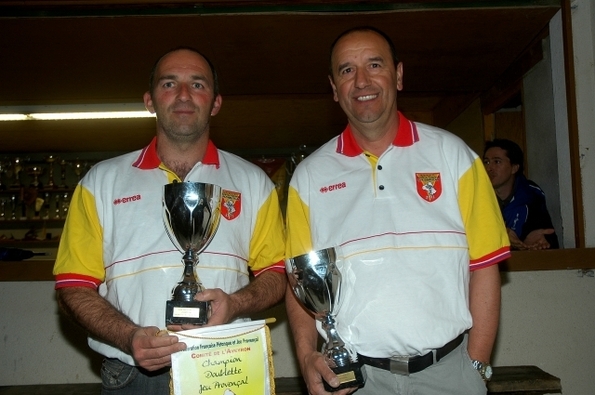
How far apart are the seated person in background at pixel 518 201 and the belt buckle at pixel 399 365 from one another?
5.95 feet

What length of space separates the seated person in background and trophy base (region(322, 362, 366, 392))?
6.44 ft

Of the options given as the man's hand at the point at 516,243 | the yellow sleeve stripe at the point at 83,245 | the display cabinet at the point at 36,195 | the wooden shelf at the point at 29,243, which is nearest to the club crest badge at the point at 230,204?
the yellow sleeve stripe at the point at 83,245

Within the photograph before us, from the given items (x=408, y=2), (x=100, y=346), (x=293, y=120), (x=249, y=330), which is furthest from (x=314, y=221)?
(x=293, y=120)

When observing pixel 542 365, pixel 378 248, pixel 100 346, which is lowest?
pixel 542 365

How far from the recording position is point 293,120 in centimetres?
593

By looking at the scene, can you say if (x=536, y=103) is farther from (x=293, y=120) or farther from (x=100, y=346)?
(x=100, y=346)

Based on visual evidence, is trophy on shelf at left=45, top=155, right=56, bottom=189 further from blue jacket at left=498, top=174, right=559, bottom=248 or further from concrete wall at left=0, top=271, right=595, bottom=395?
blue jacket at left=498, top=174, right=559, bottom=248

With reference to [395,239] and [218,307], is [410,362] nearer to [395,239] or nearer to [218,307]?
[395,239]

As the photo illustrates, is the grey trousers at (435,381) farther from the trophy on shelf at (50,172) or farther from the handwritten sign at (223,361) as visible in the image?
the trophy on shelf at (50,172)

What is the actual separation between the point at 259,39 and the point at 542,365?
2385 millimetres

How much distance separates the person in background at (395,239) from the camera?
1.78 meters

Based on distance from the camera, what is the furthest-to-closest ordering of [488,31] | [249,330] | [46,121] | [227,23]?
[46,121], [488,31], [227,23], [249,330]

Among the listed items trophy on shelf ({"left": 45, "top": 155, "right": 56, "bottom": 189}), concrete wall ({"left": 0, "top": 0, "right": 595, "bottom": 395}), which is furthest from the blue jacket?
trophy on shelf ({"left": 45, "top": 155, "right": 56, "bottom": 189})

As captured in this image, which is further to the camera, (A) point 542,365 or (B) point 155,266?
(A) point 542,365
